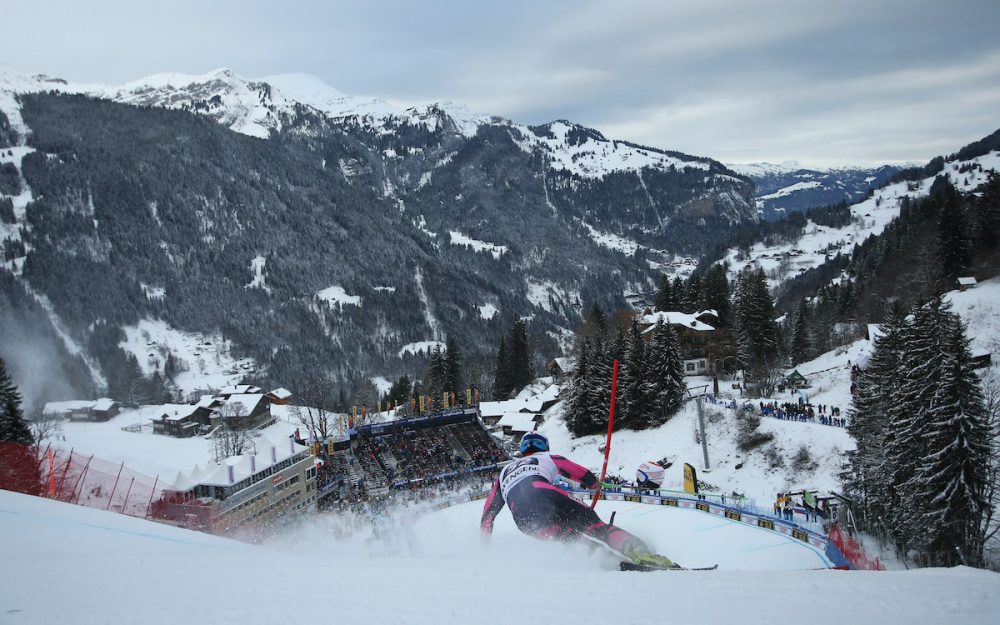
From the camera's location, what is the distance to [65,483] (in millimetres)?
22266

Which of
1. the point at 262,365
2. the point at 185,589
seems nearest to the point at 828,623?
the point at 185,589

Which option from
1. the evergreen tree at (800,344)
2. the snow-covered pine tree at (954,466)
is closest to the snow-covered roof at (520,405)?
the evergreen tree at (800,344)

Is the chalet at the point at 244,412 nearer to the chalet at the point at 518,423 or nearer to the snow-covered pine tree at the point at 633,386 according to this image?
the chalet at the point at 518,423

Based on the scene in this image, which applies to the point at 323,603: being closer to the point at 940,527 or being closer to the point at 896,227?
the point at 940,527

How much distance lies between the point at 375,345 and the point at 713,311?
98.6 metres

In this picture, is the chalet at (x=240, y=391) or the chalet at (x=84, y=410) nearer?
the chalet at (x=84, y=410)

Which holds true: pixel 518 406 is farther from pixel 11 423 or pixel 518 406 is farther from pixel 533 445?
pixel 533 445

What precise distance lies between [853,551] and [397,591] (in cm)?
1795

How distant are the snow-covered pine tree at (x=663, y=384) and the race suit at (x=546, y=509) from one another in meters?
24.3

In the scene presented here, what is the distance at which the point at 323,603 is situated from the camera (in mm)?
7184

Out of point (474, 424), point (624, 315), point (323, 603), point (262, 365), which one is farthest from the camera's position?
point (262, 365)

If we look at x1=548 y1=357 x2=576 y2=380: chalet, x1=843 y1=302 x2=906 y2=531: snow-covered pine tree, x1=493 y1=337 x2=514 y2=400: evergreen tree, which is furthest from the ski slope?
x1=493 y1=337 x2=514 y2=400: evergreen tree

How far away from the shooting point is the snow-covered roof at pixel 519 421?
50.2m

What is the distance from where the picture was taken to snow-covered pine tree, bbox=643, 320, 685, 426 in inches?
1449
